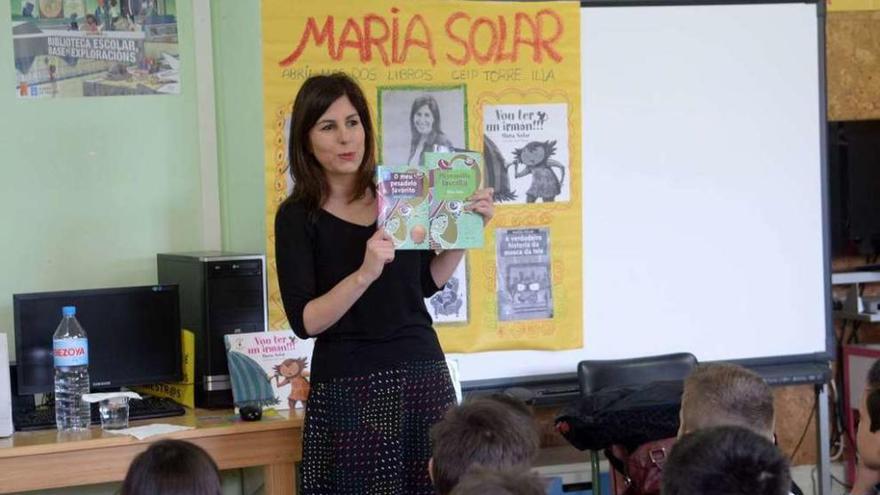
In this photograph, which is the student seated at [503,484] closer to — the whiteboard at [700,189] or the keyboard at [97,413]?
the keyboard at [97,413]

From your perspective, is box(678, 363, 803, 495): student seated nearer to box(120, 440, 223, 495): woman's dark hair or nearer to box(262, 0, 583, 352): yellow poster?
box(120, 440, 223, 495): woman's dark hair

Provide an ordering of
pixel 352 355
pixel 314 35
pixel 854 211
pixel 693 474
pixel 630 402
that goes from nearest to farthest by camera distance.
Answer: pixel 693 474, pixel 352 355, pixel 630 402, pixel 314 35, pixel 854 211

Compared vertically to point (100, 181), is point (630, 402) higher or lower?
lower

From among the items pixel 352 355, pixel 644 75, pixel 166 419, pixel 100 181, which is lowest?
pixel 166 419

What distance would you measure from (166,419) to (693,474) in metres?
2.27

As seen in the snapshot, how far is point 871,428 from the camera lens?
277cm

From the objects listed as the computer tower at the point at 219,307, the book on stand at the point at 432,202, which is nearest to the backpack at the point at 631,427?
the computer tower at the point at 219,307

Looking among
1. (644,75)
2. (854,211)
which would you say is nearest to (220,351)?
(644,75)

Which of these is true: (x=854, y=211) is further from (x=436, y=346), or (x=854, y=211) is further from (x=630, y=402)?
(x=436, y=346)

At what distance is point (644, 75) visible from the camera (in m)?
4.70

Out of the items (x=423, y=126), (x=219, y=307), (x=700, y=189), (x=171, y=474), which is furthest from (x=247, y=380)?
(x=700, y=189)

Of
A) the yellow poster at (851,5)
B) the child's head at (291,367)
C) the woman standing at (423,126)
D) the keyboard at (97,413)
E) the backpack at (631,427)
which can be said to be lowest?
the backpack at (631,427)

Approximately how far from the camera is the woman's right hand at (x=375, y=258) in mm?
2646

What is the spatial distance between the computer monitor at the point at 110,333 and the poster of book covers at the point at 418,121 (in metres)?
0.91
